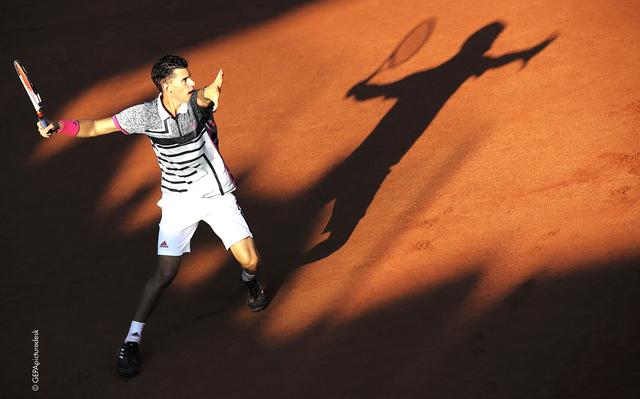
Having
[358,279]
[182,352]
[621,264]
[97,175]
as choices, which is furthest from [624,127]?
[97,175]

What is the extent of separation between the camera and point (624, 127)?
9156 mm

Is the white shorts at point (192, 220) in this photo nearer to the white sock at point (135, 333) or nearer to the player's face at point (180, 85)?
the white sock at point (135, 333)

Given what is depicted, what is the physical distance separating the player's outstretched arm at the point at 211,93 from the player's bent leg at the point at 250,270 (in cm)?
116

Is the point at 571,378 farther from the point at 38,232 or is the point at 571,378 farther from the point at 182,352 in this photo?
the point at 38,232

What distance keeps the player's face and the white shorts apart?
82 centimetres

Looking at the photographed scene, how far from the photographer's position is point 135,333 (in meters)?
7.29

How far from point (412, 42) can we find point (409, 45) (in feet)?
0.26

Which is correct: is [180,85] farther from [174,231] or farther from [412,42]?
[412,42]

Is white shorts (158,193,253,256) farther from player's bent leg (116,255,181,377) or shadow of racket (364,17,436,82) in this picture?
shadow of racket (364,17,436,82)

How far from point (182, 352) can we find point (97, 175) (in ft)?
11.1

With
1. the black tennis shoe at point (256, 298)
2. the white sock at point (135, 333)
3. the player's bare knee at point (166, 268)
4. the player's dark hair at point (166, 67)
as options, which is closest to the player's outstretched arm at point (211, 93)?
the player's dark hair at point (166, 67)

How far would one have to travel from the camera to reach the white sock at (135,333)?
729cm

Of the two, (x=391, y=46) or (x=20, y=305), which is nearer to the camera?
(x=20, y=305)

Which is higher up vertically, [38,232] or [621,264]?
[38,232]
